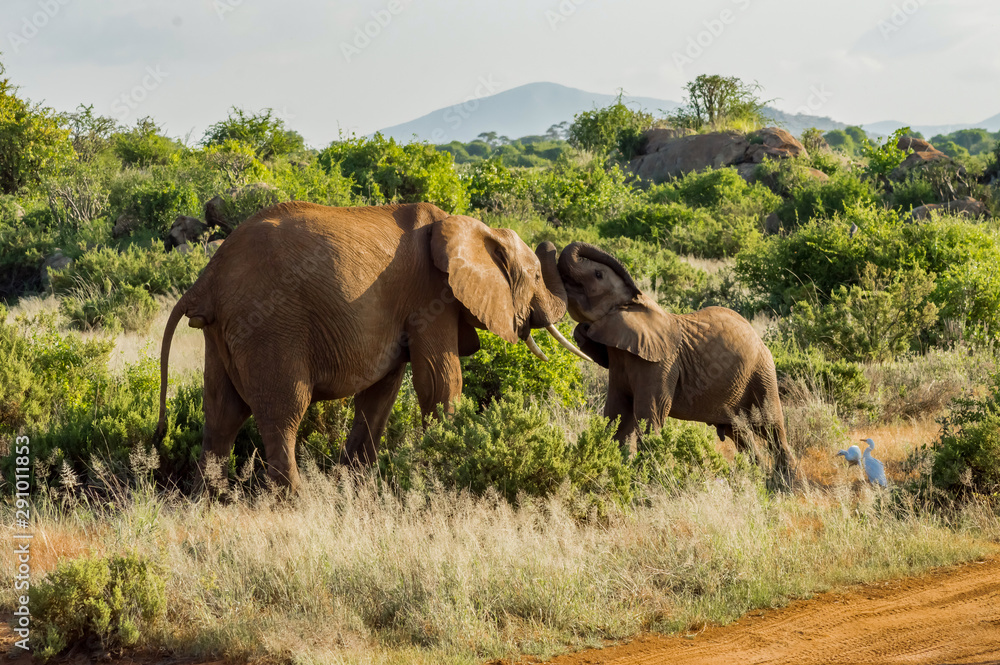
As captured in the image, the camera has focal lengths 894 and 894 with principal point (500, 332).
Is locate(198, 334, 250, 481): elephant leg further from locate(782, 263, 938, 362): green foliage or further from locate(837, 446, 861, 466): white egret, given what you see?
locate(782, 263, 938, 362): green foliage

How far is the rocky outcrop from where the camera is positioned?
3641 cm

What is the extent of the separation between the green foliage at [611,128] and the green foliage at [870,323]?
33588mm

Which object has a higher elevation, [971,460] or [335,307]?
[335,307]

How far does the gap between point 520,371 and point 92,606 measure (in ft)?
16.5

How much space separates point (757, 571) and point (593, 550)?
98 centimetres

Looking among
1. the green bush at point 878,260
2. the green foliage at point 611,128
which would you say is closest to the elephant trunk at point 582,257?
the green bush at point 878,260

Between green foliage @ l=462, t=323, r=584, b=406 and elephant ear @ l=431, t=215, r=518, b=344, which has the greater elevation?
elephant ear @ l=431, t=215, r=518, b=344

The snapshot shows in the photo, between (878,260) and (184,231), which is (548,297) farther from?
(184,231)

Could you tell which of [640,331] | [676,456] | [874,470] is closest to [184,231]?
[640,331]

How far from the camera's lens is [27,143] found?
95.9 ft

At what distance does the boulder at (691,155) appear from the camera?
37.9 meters

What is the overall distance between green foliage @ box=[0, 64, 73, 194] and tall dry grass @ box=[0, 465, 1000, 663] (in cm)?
2681

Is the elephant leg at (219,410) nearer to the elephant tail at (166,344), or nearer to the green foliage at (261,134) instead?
the elephant tail at (166,344)

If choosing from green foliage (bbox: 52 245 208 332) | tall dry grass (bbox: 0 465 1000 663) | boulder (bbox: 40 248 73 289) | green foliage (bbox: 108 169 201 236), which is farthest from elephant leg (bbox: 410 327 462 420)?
green foliage (bbox: 108 169 201 236)
